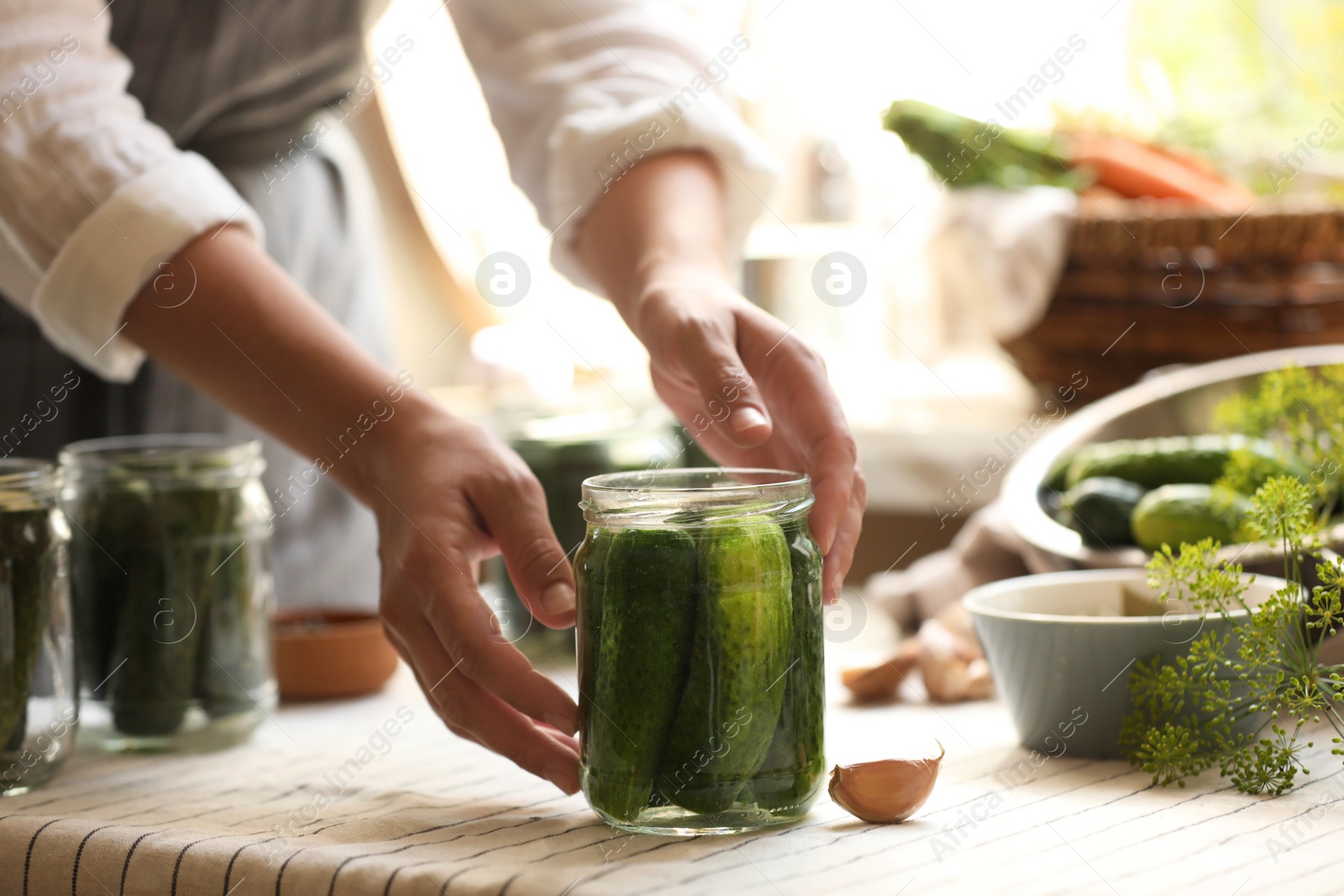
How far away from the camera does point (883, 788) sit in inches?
23.8

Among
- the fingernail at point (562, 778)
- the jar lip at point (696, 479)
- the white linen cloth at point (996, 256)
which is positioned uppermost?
the white linen cloth at point (996, 256)

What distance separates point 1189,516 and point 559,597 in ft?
1.46

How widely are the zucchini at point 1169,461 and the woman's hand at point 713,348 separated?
0.34 m

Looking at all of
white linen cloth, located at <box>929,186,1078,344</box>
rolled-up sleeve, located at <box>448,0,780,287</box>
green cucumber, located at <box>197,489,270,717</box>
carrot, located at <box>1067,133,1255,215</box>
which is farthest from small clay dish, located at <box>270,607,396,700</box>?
carrot, located at <box>1067,133,1255,215</box>

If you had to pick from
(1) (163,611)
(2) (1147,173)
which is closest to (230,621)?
(1) (163,611)

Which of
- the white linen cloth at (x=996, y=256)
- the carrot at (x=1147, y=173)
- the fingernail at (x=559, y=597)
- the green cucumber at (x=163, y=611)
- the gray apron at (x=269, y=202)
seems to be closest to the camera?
the fingernail at (x=559, y=597)

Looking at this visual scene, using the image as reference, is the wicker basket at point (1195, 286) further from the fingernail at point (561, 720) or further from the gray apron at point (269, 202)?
the fingernail at point (561, 720)

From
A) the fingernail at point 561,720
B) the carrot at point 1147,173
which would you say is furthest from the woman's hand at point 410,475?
the carrot at point 1147,173

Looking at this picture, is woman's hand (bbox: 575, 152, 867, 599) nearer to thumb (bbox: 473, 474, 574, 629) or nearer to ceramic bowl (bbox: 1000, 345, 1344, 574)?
thumb (bbox: 473, 474, 574, 629)

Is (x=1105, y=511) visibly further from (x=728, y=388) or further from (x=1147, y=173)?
(x=1147, y=173)

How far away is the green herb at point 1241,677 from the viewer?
0.64 metres

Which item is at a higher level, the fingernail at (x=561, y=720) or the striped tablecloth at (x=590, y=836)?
the fingernail at (x=561, y=720)

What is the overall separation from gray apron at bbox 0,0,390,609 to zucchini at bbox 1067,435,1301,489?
24.0 inches

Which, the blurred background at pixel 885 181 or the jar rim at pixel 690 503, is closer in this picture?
the jar rim at pixel 690 503
